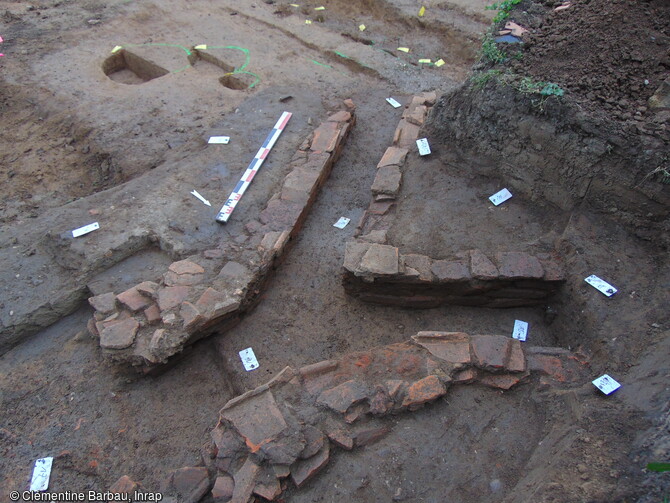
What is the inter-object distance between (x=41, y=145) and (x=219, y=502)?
4.88 m

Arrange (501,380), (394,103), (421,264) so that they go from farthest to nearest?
1. (394,103)
2. (421,264)
3. (501,380)

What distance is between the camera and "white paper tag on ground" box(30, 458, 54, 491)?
3.09m

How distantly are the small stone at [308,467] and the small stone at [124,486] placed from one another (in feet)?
3.68

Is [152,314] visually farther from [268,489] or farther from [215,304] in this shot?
[268,489]

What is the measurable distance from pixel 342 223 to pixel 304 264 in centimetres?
65

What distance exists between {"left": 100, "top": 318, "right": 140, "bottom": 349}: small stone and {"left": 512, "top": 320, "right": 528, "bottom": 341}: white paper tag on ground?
121 inches

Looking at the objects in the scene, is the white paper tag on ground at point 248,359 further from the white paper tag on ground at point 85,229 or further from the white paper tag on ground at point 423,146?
the white paper tag on ground at point 423,146

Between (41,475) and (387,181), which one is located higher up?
(387,181)

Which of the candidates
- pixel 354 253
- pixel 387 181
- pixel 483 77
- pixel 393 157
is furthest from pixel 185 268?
pixel 483 77

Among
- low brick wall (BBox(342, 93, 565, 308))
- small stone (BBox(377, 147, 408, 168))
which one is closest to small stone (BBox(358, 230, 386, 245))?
low brick wall (BBox(342, 93, 565, 308))

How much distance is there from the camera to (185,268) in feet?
13.1

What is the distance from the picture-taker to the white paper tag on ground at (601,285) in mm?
3582

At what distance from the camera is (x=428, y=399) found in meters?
3.09

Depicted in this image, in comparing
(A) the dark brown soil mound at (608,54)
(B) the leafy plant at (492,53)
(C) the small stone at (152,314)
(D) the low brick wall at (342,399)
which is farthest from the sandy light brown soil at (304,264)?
(C) the small stone at (152,314)
